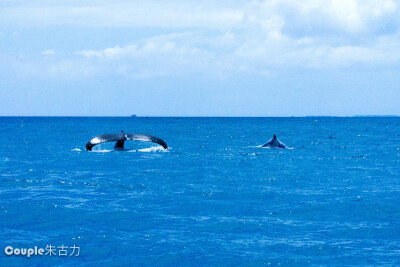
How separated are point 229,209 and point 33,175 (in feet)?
52.8

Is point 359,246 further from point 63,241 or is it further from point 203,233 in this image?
point 63,241

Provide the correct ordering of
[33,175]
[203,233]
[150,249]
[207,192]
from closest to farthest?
[150,249], [203,233], [207,192], [33,175]

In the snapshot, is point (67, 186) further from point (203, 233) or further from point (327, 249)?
point (327, 249)

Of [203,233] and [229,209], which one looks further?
[229,209]

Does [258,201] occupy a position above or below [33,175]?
below

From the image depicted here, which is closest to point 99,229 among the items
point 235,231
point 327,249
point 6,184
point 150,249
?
point 150,249

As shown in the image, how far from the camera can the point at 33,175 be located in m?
30.7


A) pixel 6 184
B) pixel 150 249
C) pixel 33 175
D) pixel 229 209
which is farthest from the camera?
pixel 33 175

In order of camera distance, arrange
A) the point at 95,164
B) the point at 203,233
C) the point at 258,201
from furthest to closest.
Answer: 1. the point at 95,164
2. the point at 258,201
3. the point at 203,233

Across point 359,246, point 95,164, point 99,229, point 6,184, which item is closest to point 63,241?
point 99,229

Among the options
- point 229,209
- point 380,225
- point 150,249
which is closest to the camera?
point 150,249

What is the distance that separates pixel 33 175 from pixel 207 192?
42.1 feet

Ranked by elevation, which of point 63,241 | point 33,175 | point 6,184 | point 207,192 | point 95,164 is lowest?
point 63,241

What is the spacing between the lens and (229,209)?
20125 millimetres
